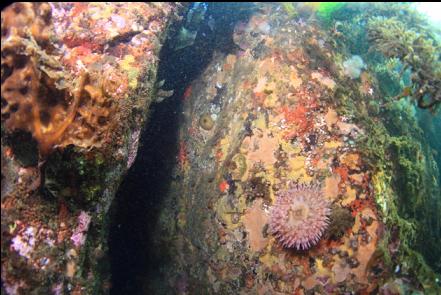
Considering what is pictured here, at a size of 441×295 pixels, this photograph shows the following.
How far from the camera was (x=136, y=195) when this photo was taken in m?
5.64

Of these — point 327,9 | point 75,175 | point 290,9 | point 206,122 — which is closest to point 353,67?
point 290,9

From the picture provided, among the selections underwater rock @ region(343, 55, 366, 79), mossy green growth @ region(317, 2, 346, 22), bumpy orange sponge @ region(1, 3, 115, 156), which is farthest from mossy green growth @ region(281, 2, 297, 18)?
bumpy orange sponge @ region(1, 3, 115, 156)

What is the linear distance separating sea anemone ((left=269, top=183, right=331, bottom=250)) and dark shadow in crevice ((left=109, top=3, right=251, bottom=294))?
8.23ft

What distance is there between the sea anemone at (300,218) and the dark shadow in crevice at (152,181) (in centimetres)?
251

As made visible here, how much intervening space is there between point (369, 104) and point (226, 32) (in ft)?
8.99

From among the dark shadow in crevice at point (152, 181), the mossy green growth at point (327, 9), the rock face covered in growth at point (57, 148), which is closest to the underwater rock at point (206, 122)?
the dark shadow in crevice at point (152, 181)

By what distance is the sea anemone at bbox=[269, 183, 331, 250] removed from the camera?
343 centimetres

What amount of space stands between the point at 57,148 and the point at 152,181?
2731mm

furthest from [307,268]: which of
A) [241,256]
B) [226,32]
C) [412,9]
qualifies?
[412,9]

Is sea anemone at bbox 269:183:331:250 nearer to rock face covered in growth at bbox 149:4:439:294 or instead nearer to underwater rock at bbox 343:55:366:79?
rock face covered in growth at bbox 149:4:439:294

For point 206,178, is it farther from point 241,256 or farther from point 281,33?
point 281,33

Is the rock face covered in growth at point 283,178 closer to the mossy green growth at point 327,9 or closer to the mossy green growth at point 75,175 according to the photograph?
the mossy green growth at point 327,9

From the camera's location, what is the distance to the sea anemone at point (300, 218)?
343cm

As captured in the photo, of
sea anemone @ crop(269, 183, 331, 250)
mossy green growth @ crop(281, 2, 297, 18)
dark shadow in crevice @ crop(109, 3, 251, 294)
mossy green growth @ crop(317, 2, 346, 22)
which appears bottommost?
dark shadow in crevice @ crop(109, 3, 251, 294)
